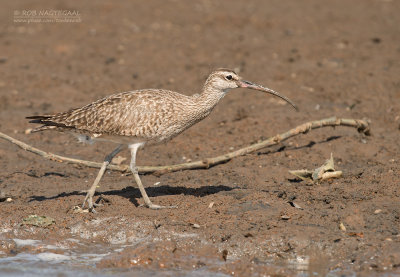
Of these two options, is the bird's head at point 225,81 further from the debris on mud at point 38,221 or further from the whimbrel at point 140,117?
the debris on mud at point 38,221

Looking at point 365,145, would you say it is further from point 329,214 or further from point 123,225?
point 123,225

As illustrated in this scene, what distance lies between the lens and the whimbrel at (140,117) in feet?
29.4

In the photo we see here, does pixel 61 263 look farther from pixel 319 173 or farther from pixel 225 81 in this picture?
pixel 319 173

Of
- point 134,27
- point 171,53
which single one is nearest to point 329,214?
point 171,53

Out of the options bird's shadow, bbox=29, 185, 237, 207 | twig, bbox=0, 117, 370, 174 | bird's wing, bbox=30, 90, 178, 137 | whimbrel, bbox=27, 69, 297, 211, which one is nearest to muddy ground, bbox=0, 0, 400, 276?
bird's shadow, bbox=29, 185, 237, 207

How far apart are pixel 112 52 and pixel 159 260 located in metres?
9.66

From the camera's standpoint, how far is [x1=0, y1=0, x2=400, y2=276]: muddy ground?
790 cm

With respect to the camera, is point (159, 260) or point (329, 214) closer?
point (159, 260)

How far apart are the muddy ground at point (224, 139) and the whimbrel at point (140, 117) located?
0.84m

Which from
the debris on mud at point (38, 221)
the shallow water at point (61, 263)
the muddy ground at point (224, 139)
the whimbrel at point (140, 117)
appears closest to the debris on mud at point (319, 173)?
the muddy ground at point (224, 139)

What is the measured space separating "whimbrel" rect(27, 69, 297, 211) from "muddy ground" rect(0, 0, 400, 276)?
0.84 metres

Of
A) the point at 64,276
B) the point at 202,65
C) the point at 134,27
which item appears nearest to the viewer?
the point at 64,276

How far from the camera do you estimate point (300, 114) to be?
40.6ft

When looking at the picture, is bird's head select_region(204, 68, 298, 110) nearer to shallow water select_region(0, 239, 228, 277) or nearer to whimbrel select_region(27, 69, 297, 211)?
whimbrel select_region(27, 69, 297, 211)
